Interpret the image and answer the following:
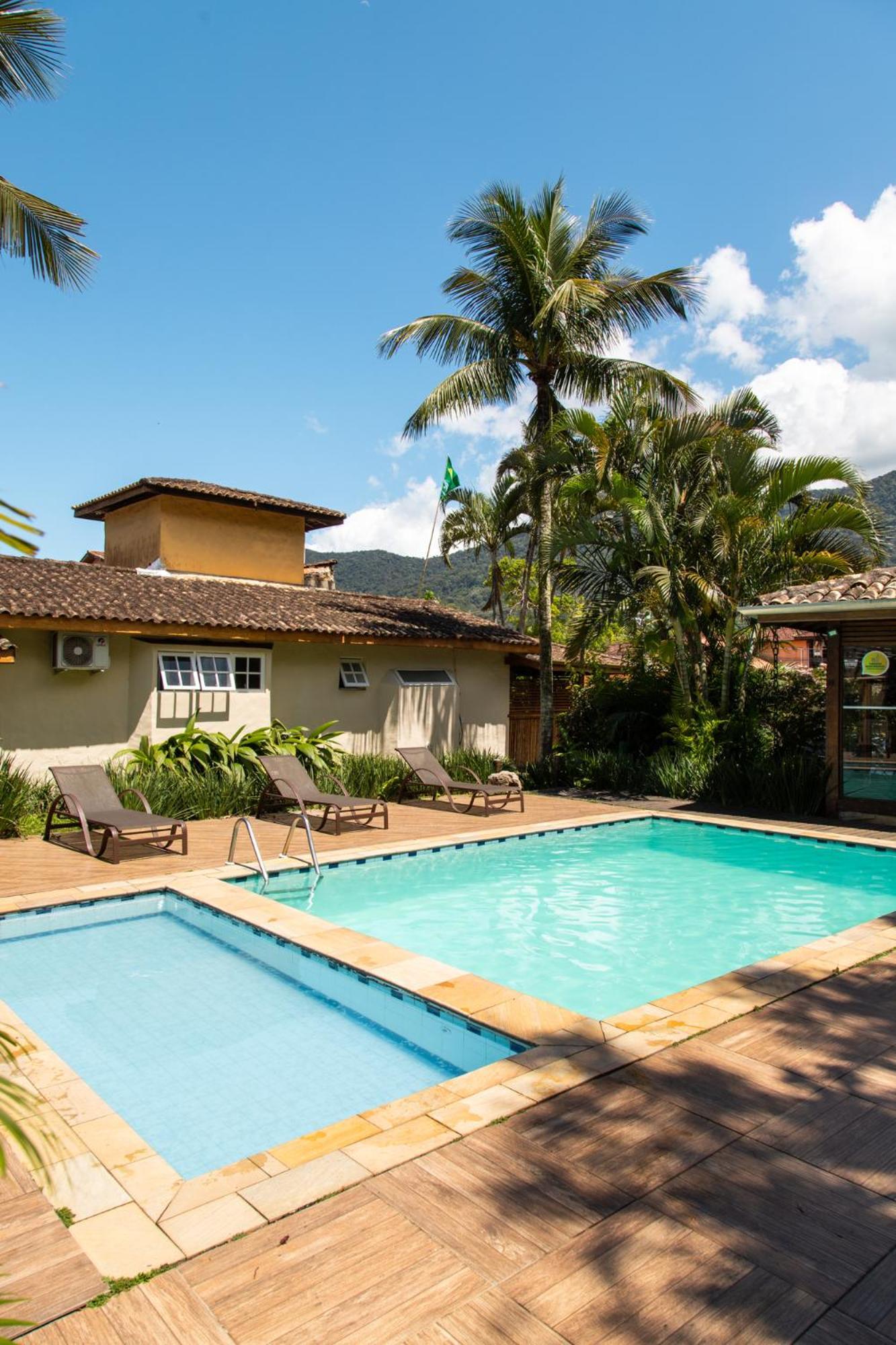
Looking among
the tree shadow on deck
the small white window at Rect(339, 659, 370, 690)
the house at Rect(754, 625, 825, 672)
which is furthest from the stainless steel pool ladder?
the house at Rect(754, 625, 825, 672)

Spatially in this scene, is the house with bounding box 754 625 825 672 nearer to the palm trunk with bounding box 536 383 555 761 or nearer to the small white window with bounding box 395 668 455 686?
the palm trunk with bounding box 536 383 555 761

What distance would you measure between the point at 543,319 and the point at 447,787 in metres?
8.91

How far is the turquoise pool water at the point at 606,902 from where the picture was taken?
743cm

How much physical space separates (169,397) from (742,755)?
488 inches

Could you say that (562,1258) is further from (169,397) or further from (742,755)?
(169,397)

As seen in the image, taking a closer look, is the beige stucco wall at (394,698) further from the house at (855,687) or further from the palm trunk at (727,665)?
the house at (855,687)

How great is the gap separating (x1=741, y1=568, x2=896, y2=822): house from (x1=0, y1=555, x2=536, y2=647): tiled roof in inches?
278

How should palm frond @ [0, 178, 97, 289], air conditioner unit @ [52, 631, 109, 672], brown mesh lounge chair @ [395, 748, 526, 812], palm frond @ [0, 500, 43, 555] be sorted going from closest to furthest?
palm frond @ [0, 500, 43, 555] < palm frond @ [0, 178, 97, 289] < air conditioner unit @ [52, 631, 109, 672] < brown mesh lounge chair @ [395, 748, 526, 812]

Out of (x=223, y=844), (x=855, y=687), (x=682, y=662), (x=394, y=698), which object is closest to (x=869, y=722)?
(x=855, y=687)

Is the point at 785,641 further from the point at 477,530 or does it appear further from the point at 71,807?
the point at 477,530

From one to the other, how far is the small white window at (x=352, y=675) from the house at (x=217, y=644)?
0.10 ft

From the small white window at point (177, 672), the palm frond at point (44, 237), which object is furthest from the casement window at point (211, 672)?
the palm frond at point (44, 237)

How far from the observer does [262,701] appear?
15836 mm

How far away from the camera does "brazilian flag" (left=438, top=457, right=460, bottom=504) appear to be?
28531 mm
